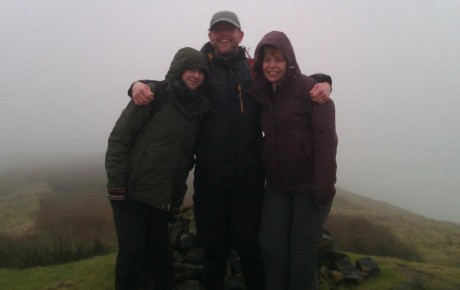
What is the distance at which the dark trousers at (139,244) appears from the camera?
17.1ft

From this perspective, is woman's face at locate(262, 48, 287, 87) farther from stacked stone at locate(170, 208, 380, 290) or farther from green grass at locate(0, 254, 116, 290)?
green grass at locate(0, 254, 116, 290)

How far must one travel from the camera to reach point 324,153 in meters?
4.77

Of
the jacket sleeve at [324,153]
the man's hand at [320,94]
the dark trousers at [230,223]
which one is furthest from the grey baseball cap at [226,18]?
the dark trousers at [230,223]

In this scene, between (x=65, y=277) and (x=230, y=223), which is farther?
(x=65, y=277)

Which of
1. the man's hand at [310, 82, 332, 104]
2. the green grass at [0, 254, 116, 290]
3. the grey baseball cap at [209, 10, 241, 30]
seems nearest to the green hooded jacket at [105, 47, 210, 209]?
the grey baseball cap at [209, 10, 241, 30]

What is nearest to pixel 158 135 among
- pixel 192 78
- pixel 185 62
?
pixel 192 78

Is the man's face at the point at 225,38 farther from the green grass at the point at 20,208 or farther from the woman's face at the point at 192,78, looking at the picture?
the green grass at the point at 20,208

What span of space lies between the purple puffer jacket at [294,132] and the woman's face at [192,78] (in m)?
0.73

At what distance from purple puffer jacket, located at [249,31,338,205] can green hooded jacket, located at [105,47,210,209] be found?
0.87 metres

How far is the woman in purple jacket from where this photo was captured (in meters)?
4.83

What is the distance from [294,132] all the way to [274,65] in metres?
0.90

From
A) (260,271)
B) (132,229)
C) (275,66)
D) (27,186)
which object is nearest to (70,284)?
(132,229)

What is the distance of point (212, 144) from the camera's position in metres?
5.32

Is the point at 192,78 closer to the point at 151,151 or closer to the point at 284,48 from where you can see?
the point at 151,151
